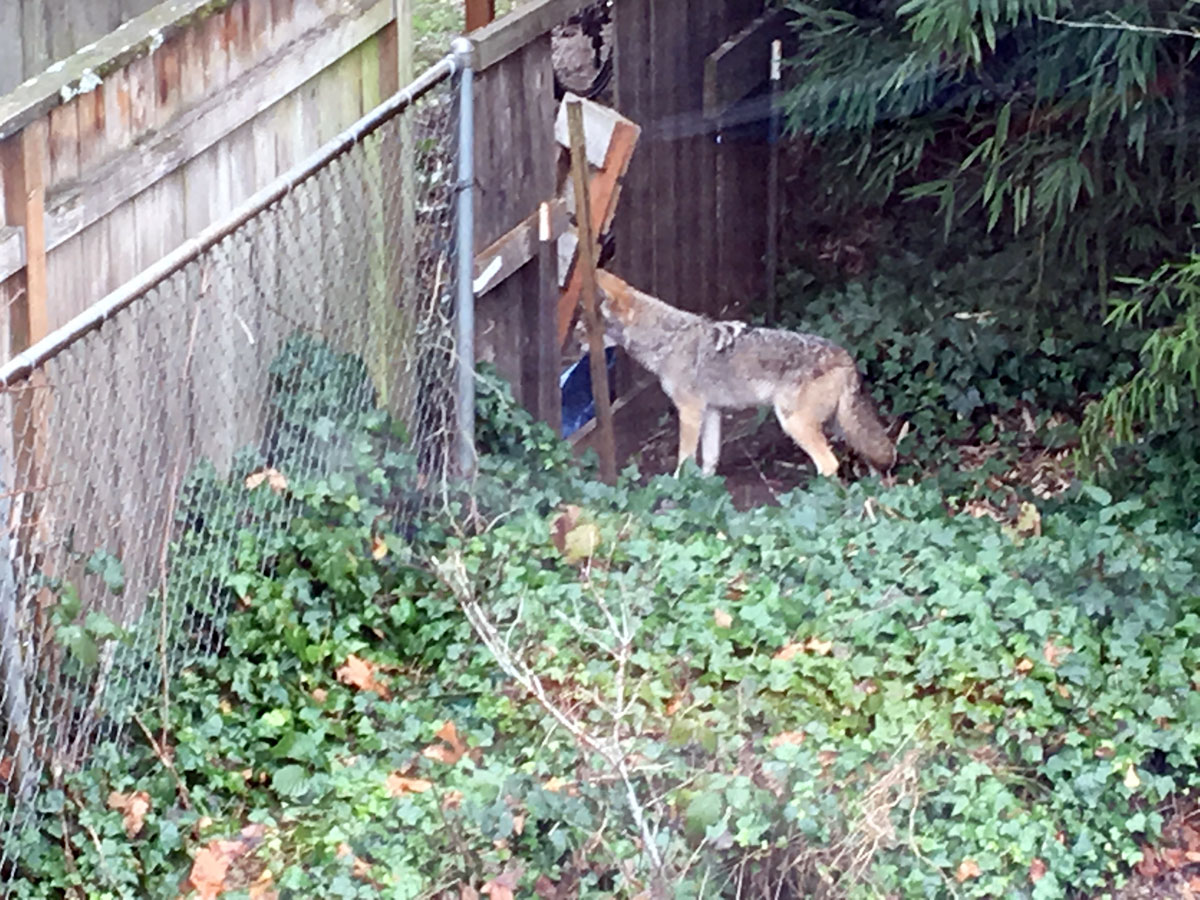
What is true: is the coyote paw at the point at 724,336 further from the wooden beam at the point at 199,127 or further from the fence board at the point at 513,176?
the wooden beam at the point at 199,127

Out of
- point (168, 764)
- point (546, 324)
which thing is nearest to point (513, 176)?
point (546, 324)

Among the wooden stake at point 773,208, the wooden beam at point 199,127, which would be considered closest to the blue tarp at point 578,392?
the wooden stake at point 773,208

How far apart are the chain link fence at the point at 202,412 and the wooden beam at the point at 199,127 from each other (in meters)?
0.27

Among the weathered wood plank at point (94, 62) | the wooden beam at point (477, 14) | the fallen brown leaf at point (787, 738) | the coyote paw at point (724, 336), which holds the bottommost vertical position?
the coyote paw at point (724, 336)

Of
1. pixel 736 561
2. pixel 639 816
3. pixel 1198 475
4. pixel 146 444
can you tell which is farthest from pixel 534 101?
pixel 639 816

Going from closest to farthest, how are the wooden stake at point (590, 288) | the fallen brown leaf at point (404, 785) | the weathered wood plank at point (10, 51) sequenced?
the fallen brown leaf at point (404, 785), the weathered wood plank at point (10, 51), the wooden stake at point (590, 288)

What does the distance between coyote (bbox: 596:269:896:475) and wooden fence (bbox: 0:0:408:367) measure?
250cm

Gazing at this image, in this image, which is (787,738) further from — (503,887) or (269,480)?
(269,480)

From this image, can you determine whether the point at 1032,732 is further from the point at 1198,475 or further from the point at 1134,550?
the point at 1198,475

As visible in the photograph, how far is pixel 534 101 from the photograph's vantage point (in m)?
6.64

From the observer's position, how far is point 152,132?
4.68m

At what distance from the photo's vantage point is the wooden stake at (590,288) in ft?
22.1

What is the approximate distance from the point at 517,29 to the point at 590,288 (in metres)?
1.21

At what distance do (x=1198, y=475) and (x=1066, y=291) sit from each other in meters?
2.58
